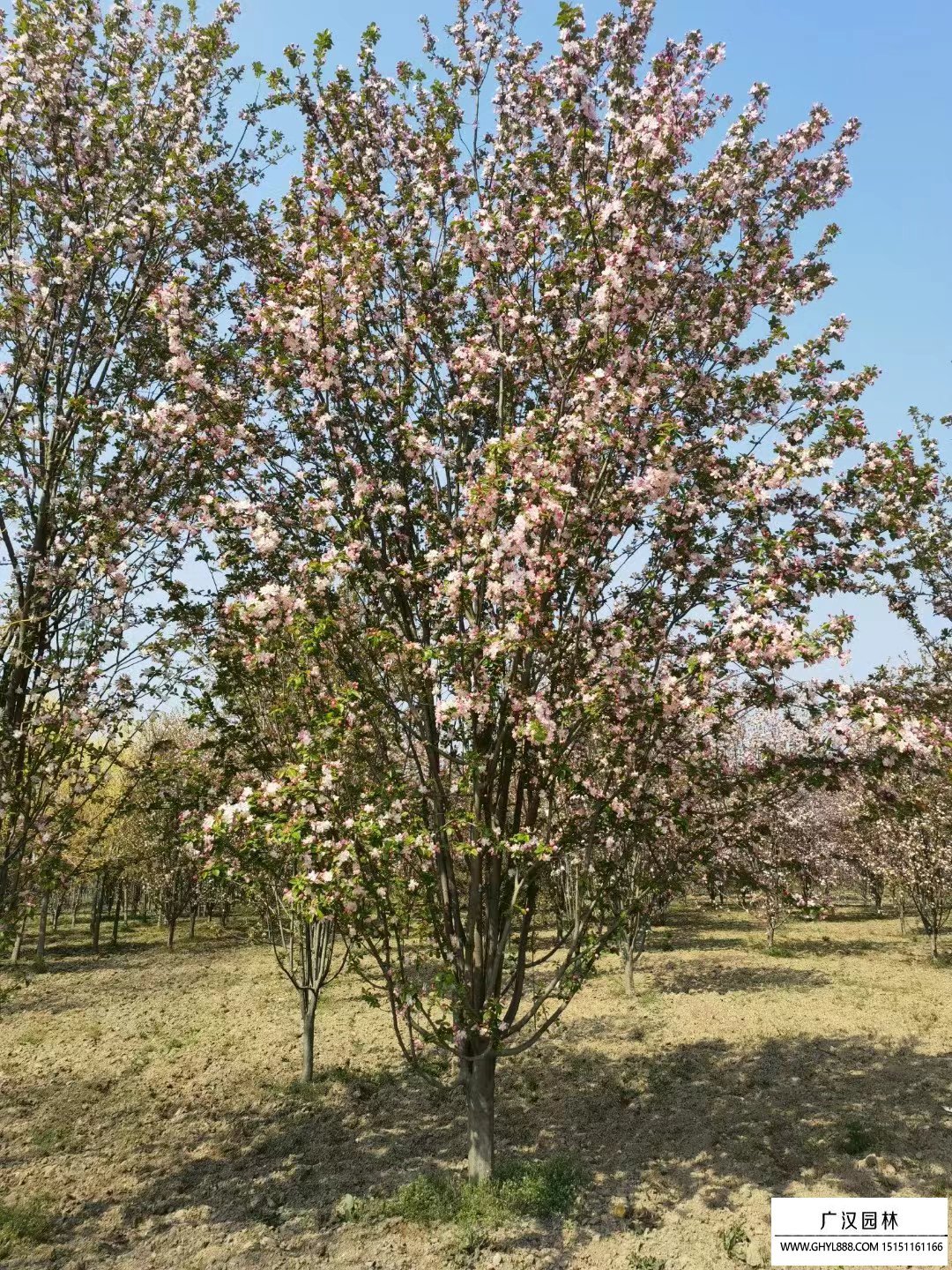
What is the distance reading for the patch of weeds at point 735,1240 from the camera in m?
7.14

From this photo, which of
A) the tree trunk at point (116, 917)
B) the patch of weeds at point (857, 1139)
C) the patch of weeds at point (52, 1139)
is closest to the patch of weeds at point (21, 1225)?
the patch of weeds at point (52, 1139)

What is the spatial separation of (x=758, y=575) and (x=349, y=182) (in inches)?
229

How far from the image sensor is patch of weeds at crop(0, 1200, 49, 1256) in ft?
25.3

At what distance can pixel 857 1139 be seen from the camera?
30.5ft

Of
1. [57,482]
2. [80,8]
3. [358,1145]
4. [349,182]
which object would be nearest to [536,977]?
[358,1145]

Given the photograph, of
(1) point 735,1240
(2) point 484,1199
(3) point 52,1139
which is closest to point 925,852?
(1) point 735,1240

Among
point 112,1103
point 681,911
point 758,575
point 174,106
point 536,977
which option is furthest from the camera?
point 681,911

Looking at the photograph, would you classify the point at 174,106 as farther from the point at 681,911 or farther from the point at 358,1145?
the point at 681,911

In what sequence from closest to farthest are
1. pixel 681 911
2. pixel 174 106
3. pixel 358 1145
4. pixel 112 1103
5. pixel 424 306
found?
1. pixel 424 306
2. pixel 174 106
3. pixel 358 1145
4. pixel 112 1103
5. pixel 681 911

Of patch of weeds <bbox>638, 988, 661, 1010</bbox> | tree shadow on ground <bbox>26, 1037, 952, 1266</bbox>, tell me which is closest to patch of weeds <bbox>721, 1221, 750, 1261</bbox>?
tree shadow on ground <bbox>26, 1037, 952, 1266</bbox>

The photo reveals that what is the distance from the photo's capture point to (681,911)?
1507 inches

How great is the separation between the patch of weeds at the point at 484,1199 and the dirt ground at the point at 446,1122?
5.6 inches
